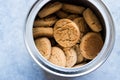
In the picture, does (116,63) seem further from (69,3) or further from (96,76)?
(69,3)

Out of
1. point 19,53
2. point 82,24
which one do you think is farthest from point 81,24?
point 19,53

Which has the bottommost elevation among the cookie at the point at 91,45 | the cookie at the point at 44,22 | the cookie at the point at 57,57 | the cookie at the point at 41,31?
the cookie at the point at 57,57

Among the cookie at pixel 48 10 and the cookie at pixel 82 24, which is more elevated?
the cookie at pixel 48 10

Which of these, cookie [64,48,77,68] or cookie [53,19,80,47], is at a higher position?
cookie [53,19,80,47]

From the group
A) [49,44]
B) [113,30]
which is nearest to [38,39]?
[49,44]
